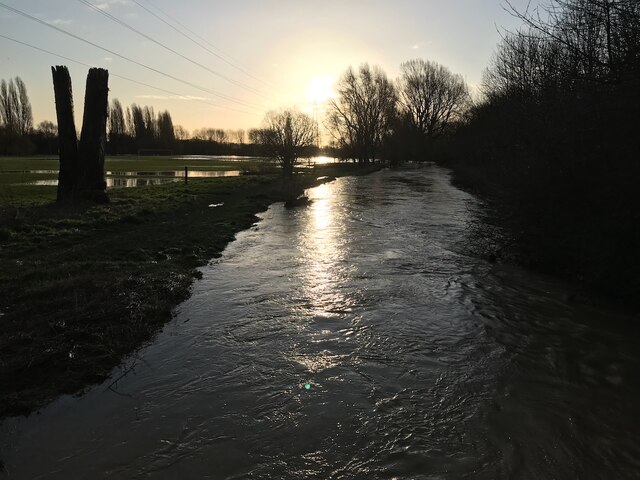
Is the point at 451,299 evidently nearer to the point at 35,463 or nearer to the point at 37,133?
the point at 35,463

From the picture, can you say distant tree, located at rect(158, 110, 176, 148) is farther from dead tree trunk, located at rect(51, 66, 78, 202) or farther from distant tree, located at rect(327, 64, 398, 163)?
dead tree trunk, located at rect(51, 66, 78, 202)

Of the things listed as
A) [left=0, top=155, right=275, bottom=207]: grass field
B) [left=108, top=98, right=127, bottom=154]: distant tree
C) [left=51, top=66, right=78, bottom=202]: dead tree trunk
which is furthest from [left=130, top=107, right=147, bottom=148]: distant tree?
[left=51, top=66, right=78, bottom=202]: dead tree trunk

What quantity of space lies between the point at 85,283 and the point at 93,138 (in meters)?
12.0

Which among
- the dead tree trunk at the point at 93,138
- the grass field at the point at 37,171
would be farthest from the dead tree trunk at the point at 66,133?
the grass field at the point at 37,171

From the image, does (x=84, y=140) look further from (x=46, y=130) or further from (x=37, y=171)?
(x=46, y=130)

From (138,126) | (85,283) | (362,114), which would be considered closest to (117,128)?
(138,126)

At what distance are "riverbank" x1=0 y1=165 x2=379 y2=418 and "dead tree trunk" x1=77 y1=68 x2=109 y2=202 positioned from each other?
1.61 metres

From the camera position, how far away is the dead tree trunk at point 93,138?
57.9 feet

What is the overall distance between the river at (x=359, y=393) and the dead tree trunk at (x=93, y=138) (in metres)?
10.8

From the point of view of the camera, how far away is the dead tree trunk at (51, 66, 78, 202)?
690 inches

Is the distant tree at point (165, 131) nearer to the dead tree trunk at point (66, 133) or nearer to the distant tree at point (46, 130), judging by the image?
the distant tree at point (46, 130)

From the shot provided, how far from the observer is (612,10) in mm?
6980

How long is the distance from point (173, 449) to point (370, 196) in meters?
25.0

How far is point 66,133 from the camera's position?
1770cm
